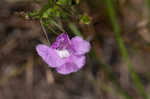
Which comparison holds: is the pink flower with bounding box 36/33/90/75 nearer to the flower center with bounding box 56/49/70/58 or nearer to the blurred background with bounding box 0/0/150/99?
the flower center with bounding box 56/49/70/58

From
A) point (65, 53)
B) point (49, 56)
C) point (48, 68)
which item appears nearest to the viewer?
point (49, 56)

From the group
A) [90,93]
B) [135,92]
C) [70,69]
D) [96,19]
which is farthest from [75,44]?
[135,92]

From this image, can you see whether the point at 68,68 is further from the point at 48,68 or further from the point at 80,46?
the point at 48,68

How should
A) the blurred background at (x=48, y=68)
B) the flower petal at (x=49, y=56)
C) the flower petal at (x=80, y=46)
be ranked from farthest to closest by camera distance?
the blurred background at (x=48, y=68) < the flower petal at (x=80, y=46) < the flower petal at (x=49, y=56)

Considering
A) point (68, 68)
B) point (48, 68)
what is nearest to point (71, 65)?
point (68, 68)

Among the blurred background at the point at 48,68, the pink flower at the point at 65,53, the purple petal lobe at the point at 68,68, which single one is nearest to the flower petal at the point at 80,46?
the pink flower at the point at 65,53

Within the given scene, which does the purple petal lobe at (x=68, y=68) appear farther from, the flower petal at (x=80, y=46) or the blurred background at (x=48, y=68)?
the blurred background at (x=48, y=68)
